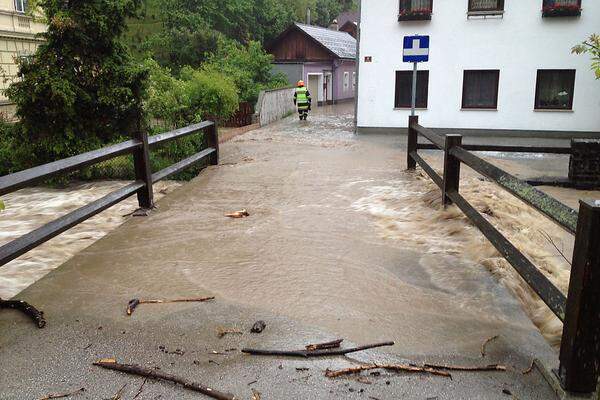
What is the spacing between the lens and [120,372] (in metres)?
3.02

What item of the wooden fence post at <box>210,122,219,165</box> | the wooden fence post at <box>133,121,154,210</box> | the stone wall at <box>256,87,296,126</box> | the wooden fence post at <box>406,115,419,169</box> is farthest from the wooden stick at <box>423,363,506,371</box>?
the stone wall at <box>256,87,296,126</box>

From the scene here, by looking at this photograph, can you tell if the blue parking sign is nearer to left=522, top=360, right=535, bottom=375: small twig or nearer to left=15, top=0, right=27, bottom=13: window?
left=522, top=360, right=535, bottom=375: small twig

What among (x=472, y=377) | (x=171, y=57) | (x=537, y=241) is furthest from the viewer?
(x=171, y=57)

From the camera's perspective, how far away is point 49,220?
8672 mm

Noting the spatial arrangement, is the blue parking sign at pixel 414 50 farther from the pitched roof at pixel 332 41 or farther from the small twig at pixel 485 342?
the pitched roof at pixel 332 41

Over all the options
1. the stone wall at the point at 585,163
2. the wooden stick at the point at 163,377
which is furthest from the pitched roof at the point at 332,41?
the wooden stick at the point at 163,377

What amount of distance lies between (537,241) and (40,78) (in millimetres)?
9964

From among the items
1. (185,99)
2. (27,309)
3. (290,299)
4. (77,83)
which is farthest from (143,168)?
(185,99)

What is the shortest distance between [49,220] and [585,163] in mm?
9363

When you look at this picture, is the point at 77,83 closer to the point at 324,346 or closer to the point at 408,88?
the point at 324,346

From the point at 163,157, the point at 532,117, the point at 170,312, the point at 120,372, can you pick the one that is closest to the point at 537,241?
the point at 170,312

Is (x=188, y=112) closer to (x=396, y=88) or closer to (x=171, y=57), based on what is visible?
(x=396, y=88)

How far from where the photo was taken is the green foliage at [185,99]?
12.7m

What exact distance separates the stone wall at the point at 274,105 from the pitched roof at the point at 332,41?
8039mm
